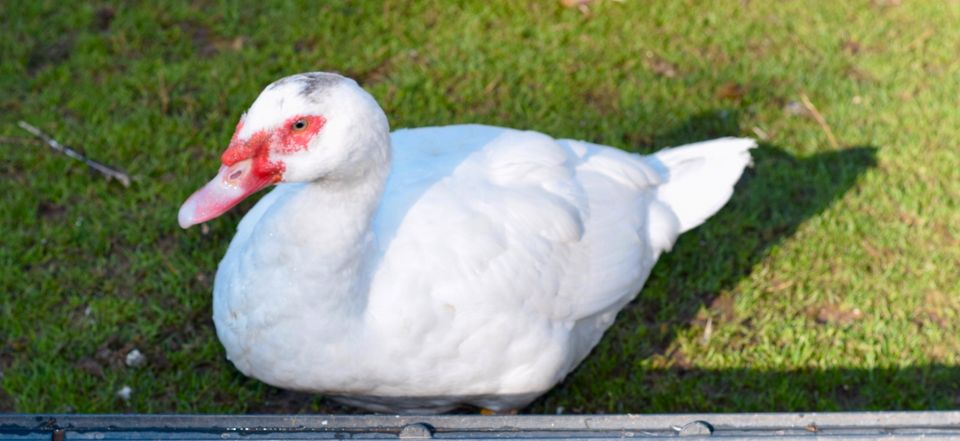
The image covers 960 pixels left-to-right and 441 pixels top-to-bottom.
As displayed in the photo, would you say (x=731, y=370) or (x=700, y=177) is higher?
(x=700, y=177)

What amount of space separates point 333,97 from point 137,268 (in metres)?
1.78

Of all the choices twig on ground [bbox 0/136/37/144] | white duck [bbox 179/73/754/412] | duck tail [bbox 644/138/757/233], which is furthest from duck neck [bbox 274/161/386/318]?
twig on ground [bbox 0/136/37/144]

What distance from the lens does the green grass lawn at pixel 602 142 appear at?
3635 mm

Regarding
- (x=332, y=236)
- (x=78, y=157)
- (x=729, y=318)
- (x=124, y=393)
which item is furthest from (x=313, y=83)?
(x=78, y=157)

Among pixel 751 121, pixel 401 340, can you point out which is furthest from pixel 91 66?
pixel 751 121

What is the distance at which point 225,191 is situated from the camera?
2.58 metres

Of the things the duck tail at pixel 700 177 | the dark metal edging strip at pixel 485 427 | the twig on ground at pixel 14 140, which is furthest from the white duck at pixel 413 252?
the twig on ground at pixel 14 140

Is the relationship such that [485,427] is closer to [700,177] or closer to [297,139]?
[297,139]

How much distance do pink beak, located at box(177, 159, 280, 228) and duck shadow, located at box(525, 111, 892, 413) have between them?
1459 millimetres

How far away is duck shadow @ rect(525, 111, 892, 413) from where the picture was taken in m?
3.60

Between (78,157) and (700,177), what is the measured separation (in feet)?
8.26

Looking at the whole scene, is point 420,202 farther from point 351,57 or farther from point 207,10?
point 207,10

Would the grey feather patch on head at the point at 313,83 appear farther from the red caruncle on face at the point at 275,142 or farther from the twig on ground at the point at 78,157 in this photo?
the twig on ground at the point at 78,157

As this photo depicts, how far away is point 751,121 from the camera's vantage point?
4840 millimetres
